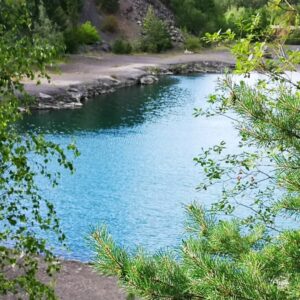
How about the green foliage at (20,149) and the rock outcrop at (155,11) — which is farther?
the rock outcrop at (155,11)

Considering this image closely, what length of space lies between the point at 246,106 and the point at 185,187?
1523 centimetres

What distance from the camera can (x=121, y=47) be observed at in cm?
5584

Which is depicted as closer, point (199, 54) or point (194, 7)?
point (199, 54)

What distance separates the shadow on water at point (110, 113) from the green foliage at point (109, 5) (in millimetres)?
27110

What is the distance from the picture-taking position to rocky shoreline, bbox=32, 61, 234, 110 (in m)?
32.7

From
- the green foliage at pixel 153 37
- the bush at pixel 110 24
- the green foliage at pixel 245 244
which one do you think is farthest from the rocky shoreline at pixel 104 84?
the green foliage at pixel 245 244

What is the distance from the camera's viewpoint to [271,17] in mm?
4109

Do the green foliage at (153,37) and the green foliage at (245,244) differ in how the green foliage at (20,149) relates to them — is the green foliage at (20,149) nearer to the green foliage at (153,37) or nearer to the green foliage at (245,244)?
the green foliage at (245,244)

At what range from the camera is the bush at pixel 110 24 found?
202 ft

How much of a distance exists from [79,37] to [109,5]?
1538 centimetres

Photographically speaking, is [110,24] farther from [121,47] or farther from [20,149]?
[20,149]

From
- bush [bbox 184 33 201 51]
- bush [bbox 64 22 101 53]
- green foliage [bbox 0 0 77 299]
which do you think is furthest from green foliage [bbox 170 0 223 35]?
green foliage [bbox 0 0 77 299]

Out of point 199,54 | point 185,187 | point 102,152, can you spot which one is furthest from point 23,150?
point 199,54

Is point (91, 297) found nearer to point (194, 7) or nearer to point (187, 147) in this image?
point (187, 147)
